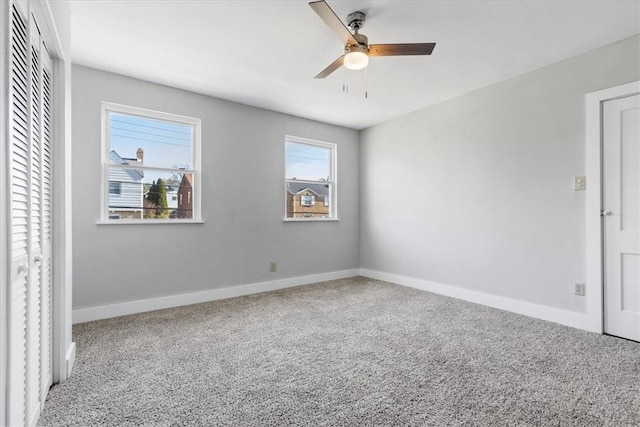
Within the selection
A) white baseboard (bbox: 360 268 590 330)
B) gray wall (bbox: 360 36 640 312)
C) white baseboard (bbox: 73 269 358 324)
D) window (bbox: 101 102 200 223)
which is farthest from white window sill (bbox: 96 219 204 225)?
white baseboard (bbox: 360 268 590 330)

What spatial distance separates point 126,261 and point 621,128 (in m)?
4.50

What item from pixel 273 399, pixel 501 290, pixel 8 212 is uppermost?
pixel 8 212

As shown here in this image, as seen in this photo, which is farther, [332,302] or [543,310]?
[332,302]

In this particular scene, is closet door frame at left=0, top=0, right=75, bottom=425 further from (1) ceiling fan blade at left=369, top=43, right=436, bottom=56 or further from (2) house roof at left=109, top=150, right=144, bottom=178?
(1) ceiling fan blade at left=369, top=43, right=436, bottom=56

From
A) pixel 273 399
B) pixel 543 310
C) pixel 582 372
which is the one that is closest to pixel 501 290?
pixel 543 310

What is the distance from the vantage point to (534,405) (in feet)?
5.41

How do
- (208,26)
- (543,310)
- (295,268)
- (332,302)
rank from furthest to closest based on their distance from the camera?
(295,268) < (332,302) < (543,310) < (208,26)

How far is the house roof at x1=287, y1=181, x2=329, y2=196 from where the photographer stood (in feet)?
14.4

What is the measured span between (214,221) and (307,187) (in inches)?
57.3

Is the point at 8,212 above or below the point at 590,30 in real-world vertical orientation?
below

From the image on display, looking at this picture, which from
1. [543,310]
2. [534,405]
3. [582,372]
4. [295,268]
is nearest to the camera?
[534,405]

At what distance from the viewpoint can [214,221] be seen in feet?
12.0

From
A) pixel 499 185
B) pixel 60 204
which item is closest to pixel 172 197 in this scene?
pixel 60 204

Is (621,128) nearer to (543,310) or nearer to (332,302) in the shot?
(543,310)
